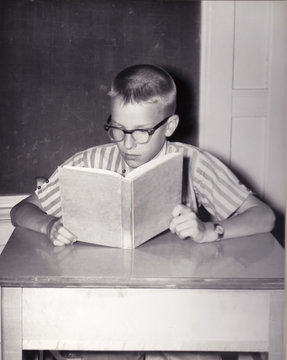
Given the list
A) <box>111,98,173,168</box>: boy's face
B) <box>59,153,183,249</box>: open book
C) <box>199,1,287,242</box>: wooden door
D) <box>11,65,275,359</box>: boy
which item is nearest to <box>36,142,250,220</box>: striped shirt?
<box>11,65,275,359</box>: boy

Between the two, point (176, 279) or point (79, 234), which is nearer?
point (176, 279)

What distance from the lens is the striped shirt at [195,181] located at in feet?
5.41

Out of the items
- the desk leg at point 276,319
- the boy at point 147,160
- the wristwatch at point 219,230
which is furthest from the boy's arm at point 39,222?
the desk leg at point 276,319

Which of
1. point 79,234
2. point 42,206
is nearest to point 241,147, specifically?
point 42,206

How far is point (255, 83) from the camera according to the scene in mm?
2389

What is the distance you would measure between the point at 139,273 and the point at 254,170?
4.65ft

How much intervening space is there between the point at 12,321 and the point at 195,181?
2.71 feet

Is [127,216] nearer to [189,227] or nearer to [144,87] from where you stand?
[189,227]

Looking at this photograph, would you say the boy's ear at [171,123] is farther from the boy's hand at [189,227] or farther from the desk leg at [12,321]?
the desk leg at [12,321]

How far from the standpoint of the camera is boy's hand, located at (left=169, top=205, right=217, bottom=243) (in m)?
1.36

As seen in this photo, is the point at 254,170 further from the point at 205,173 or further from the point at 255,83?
the point at 205,173

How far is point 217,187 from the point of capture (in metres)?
1.69

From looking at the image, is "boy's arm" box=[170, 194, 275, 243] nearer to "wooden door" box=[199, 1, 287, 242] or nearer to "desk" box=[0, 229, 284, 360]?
"desk" box=[0, 229, 284, 360]

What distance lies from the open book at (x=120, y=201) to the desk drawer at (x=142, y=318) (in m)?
0.20
